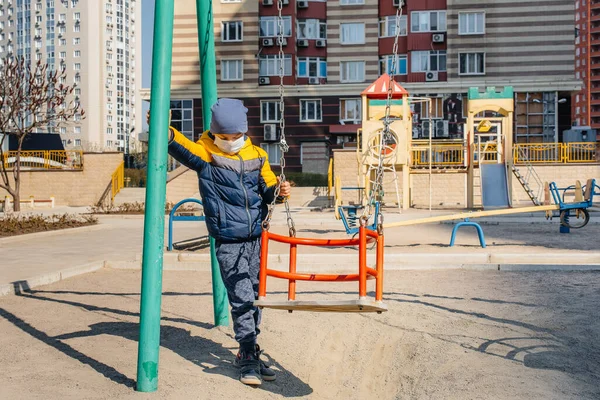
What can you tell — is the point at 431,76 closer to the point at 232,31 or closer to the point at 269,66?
the point at 269,66

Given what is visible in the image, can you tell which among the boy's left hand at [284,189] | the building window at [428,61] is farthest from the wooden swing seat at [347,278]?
the building window at [428,61]

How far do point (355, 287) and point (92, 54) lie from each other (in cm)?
12823

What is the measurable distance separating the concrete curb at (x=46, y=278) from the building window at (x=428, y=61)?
3607cm

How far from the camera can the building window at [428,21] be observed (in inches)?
1736

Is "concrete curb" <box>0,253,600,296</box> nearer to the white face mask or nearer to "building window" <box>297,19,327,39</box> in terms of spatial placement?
the white face mask

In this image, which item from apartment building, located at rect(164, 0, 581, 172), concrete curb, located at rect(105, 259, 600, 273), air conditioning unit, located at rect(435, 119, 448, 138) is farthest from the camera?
air conditioning unit, located at rect(435, 119, 448, 138)

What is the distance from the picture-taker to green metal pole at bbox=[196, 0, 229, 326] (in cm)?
608

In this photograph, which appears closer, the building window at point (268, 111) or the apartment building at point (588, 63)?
the building window at point (268, 111)

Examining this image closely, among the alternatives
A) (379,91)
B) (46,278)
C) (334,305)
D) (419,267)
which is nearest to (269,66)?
(379,91)

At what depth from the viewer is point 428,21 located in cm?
4425

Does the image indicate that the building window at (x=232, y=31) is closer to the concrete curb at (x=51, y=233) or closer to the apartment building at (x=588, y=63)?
the concrete curb at (x=51, y=233)

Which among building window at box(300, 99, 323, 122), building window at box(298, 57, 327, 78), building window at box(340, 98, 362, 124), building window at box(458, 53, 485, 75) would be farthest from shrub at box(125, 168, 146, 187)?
building window at box(458, 53, 485, 75)

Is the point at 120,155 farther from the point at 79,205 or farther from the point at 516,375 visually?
the point at 516,375

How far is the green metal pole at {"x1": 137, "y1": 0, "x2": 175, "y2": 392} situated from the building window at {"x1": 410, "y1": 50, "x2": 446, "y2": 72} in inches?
1604
